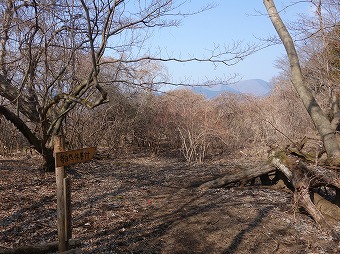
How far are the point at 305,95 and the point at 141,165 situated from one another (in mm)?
4912

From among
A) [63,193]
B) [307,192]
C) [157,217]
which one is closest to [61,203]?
[63,193]

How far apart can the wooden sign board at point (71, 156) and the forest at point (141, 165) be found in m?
0.88

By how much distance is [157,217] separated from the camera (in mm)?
5273

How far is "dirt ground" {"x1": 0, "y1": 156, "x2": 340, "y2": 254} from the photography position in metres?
4.32

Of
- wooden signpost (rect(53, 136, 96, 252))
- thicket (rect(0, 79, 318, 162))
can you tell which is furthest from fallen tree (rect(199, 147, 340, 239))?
thicket (rect(0, 79, 318, 162))

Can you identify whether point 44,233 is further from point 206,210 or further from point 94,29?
point 94,29

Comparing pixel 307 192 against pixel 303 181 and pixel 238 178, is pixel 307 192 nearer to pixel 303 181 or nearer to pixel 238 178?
pixel 303 181

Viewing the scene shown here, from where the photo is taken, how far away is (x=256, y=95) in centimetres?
1792

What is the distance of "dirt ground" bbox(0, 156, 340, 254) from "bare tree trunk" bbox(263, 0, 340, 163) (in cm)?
148

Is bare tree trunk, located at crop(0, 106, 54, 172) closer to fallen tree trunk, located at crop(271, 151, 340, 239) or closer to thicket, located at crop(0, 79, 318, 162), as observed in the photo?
thicket, located at crop(0, 79, 318, 162)

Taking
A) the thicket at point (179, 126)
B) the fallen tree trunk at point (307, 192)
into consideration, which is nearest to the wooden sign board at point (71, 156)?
the fallen tree trunk at point (307, 192)

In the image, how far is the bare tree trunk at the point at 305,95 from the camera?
732cm

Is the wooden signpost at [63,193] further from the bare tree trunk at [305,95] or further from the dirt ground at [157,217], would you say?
the bare tree trunk at [305,95]

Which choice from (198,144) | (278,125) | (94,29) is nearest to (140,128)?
(198,144)
